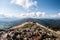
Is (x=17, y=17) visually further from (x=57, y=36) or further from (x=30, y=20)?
(x=57, y=36)

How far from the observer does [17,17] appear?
9.23m

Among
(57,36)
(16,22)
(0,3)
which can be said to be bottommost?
(57,36)

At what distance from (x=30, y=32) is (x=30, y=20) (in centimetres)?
67

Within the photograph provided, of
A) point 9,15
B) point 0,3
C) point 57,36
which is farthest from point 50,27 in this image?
point 0,3

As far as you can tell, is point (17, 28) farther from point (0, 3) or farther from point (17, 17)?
point (0, 3)

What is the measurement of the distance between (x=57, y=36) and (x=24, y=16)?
1783mm

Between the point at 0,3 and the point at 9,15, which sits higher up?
the point at 0,3

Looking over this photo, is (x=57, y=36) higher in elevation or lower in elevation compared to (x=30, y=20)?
lower

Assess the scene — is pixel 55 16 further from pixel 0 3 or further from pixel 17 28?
pixel 0 3

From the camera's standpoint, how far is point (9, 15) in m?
9.20

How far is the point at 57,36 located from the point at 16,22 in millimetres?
2008

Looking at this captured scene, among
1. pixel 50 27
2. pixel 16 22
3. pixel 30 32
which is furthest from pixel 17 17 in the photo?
pixel 50 27

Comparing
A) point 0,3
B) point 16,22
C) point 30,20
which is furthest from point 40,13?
point 0,3

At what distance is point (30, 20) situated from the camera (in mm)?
9469
